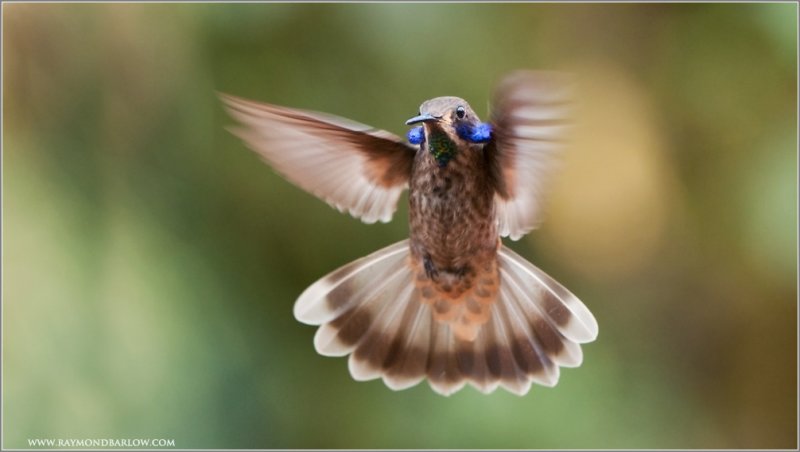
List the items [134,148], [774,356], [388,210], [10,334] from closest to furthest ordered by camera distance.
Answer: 1. [388,210]
2. [10,334]
3. [134,148]
4. [774,356]

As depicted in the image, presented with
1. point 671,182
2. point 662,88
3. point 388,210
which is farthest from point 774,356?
point 388,210

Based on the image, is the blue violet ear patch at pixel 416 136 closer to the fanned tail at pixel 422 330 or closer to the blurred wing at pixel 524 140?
the blurred wing at pixel 524 140

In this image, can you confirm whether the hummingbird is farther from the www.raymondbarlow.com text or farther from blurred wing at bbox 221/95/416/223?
the www.raymondbarlow.com text

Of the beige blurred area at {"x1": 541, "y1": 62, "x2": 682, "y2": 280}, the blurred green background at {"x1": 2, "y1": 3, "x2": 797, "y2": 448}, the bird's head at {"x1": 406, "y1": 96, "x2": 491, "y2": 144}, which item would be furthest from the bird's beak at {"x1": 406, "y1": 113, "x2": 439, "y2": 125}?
the beige blurred area at {"x1": 541, "y1": 62, "x2": 682, "y2": 280}

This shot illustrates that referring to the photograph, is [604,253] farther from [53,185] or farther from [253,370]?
[53,185]

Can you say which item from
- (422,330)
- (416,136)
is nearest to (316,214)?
(422,330)

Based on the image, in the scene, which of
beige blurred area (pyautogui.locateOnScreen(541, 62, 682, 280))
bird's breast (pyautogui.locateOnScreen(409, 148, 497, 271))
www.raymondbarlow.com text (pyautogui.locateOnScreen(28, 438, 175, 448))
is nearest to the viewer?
bird's breast (pyautogui.locateOnScreen(409, 148, 497, 271))
